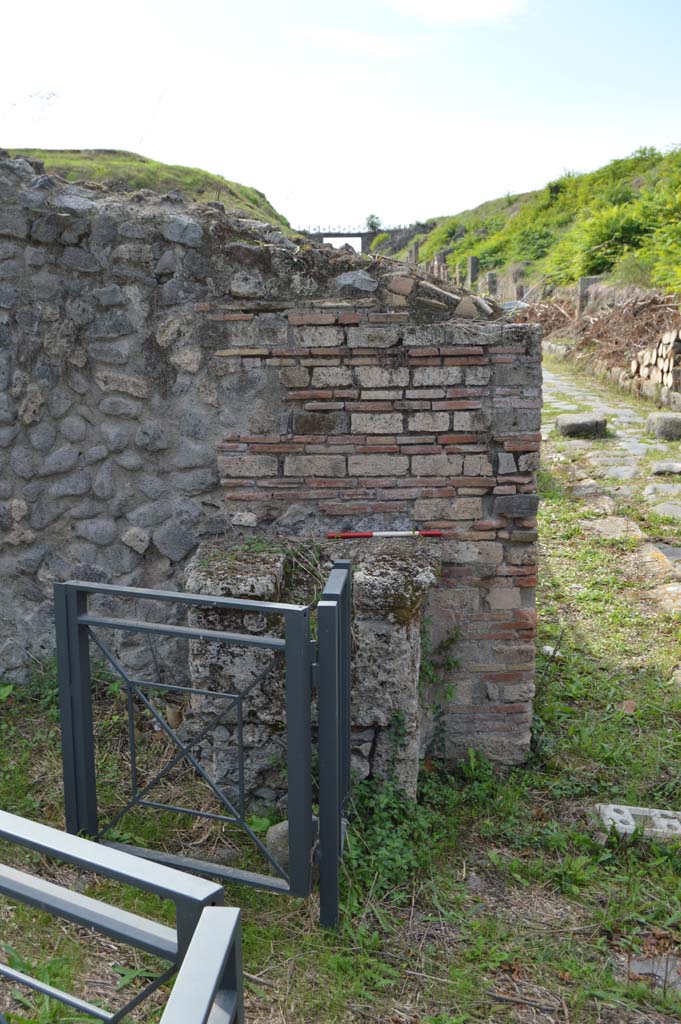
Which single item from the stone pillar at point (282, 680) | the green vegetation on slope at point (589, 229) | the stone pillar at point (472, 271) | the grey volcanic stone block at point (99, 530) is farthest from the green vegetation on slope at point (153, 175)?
the stone pillar at point (472, 271)

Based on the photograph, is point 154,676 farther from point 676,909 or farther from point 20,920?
point 676,909

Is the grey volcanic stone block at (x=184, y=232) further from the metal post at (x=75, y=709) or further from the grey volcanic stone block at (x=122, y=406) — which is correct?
the metal post at (x=75, y=709)

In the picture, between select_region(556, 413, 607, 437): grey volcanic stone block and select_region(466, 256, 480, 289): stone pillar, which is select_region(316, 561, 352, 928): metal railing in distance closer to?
select_region(556, 413, 607, 437): grey volcanic stone block

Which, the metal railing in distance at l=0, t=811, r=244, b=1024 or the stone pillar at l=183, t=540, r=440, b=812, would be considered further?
the stone pillar at l=183, t=540, r=440, b=812

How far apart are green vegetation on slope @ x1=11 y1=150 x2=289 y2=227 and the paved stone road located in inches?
165

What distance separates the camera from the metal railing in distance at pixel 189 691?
9.15ft

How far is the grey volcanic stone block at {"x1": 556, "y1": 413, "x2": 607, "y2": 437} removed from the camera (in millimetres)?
10359

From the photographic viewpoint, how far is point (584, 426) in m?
10.4

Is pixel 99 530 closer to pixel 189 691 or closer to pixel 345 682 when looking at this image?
pixel 189 691

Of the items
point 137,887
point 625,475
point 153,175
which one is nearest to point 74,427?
point 137,887

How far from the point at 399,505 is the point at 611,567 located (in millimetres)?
3305

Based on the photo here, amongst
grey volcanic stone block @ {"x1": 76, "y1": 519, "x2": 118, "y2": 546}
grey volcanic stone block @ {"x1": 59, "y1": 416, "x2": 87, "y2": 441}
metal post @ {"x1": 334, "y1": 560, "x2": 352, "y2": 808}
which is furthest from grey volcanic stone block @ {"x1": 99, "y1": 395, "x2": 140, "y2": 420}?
metal post @ {"x1": 334, "y1": 560, "x2": 352, "y2": 808}

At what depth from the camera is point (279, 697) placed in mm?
3342

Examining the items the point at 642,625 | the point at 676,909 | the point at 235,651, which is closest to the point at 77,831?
the point at 235,651
